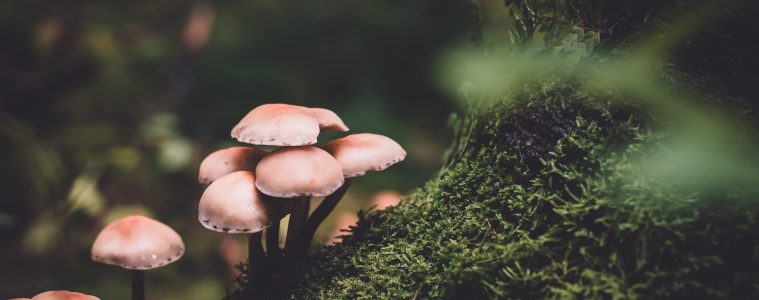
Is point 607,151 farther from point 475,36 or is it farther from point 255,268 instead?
point 255,268

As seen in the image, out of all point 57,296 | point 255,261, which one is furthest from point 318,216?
point 57,296

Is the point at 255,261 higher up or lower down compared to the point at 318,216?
lower down

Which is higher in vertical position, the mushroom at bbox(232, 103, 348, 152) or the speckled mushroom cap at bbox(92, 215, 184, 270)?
the mushroom at bbox(232, 103, 348, 152)

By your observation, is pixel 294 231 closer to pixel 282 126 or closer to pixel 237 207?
pixel 237 207

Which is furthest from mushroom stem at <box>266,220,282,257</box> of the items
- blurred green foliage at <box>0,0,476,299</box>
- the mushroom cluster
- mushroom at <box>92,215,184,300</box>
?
blurred green foliage at <box>0,0,476,299</box>

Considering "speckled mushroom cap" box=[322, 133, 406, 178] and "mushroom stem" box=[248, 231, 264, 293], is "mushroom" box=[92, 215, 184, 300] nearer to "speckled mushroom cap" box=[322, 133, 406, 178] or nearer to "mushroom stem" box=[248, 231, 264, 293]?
"mushroom stem" box=[248, 231, 264, 293]

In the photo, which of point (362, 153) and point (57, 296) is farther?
point (362, 153)

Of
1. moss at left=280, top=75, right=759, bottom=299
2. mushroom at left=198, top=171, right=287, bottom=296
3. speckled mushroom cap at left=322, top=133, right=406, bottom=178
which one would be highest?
speckled mushroom cap at left=322, top=133, right=406, bottom=178
